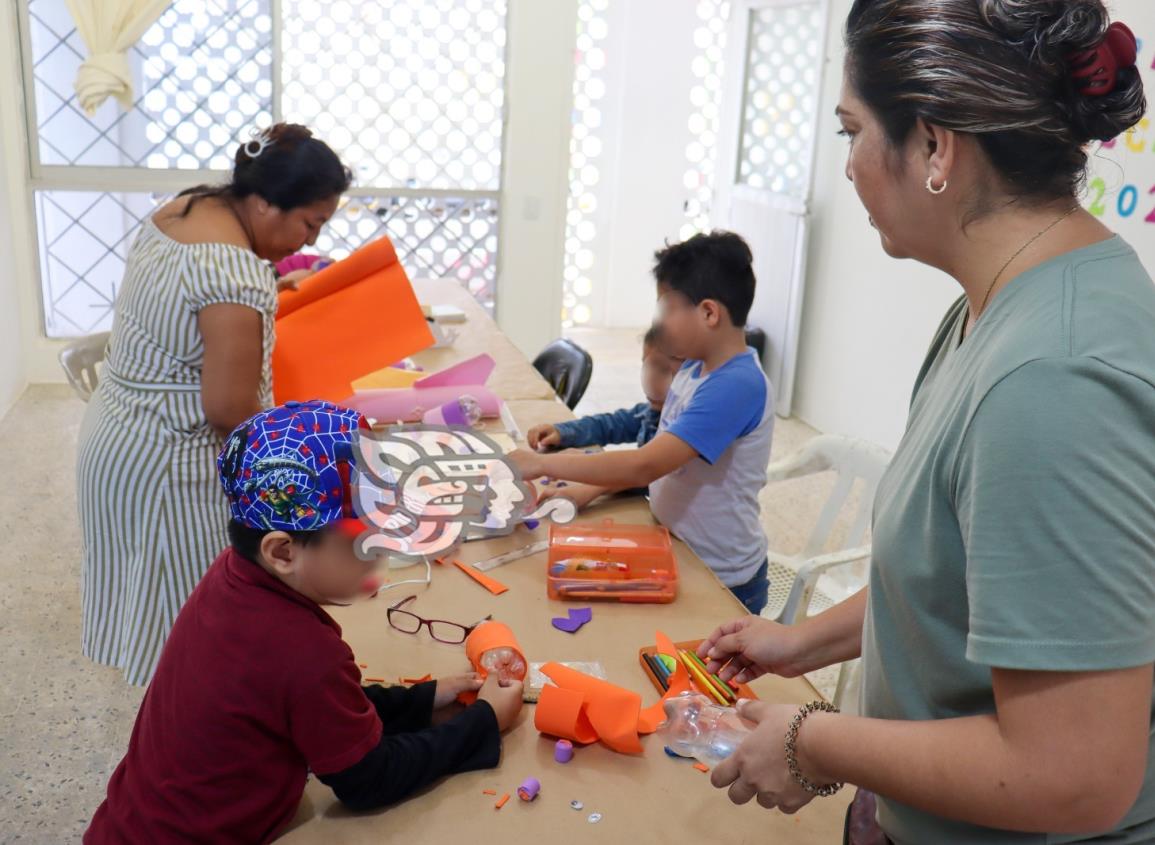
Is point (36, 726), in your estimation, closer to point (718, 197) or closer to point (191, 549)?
point (191, 549)

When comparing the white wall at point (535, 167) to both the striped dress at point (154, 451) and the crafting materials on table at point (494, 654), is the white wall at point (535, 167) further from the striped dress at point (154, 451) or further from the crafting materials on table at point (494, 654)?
the crafting materials on table at point (494, 654)

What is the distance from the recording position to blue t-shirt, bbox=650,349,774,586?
1893 mm

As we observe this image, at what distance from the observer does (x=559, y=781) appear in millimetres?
1203

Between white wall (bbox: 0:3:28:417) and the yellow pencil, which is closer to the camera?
the yellow pencil

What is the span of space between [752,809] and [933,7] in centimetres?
85

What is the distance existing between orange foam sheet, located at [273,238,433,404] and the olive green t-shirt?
171 cm

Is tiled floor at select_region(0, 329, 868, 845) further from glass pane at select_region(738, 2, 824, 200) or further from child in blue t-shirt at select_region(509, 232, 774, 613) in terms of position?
glass pane at select_region(738, 2, 824, 200)

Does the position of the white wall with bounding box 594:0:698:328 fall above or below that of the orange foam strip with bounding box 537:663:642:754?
above

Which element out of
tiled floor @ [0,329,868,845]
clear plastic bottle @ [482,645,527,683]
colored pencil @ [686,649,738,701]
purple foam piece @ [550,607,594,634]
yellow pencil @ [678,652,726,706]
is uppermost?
colored pencil @ [686,649,738,701]

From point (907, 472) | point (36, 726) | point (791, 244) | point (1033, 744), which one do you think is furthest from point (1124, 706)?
point (791, 244)

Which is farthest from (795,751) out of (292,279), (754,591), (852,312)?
(852,312)

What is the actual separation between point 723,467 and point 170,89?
13.3 ft

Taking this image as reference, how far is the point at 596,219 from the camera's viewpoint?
682 centimetres

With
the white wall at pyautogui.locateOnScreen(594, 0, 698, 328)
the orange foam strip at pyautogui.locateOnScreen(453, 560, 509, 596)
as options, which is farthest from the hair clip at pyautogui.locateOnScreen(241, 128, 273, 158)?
the white wall at pyautogui.locateOnScreen(594, 0, 698, 328)
